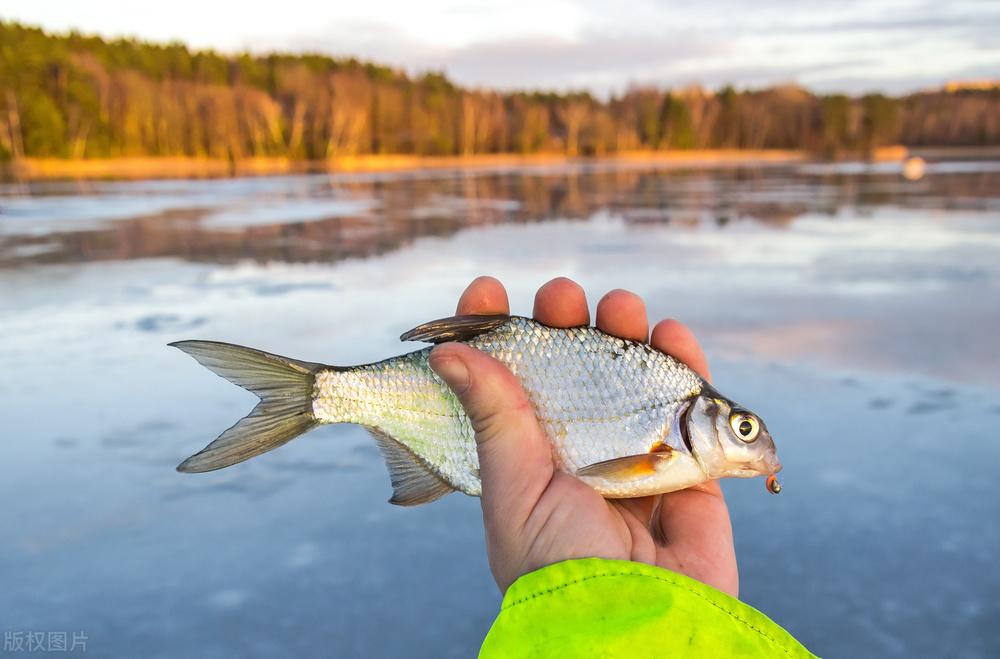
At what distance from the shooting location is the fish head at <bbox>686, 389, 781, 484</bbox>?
Result: 188 centimetres

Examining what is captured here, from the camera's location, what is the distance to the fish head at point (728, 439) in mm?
1876

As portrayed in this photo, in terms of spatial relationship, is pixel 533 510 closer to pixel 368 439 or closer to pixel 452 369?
pixel 452 369

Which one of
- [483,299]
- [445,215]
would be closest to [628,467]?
[483,299]

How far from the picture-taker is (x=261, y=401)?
1.90 metres

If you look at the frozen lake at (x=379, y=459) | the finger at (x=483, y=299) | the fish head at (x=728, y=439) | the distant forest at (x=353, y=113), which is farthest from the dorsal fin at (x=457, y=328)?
the distant forest at (x=353, y=113)

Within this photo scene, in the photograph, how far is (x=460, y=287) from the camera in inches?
321

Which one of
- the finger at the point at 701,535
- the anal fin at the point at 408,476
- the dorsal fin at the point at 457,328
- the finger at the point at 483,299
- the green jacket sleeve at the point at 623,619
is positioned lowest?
the finger at the point at 701,535

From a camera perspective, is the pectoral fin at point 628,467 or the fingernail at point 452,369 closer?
the fingernail at point 452,369

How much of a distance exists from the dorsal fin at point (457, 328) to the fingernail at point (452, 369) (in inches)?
9.0

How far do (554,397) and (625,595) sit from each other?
0.58 m

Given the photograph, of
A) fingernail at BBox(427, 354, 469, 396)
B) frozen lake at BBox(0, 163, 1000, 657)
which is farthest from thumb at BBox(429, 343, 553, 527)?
frozen lake at BBox(0, 163, 1000, 657)

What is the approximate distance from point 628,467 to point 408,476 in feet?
2.02

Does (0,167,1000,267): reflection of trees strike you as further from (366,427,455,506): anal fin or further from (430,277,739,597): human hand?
(430,277,739,597): human hand

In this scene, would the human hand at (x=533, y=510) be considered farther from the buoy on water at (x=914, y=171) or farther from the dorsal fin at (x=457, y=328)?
the buoy on water at (x=914, y=171)
